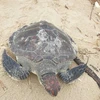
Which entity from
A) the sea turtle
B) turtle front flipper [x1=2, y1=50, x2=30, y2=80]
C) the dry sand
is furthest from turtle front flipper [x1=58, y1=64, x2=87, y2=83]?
turtle front flipper [x1=2, y1=50, x2=30, y2=80]

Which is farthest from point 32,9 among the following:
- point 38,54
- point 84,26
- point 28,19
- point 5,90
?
point 5,90

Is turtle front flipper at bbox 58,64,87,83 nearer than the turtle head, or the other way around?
the turtle head

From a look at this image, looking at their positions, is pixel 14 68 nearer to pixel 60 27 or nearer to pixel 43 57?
pixel 43 57

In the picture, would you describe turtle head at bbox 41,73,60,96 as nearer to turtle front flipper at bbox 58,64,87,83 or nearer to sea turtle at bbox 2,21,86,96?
sea turtle at bbox 2,21,86,96

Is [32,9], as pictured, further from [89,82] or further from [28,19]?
[89,82]

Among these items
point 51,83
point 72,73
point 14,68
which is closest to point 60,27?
point 72,73

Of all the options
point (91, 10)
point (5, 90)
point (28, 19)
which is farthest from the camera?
point (91, 10)

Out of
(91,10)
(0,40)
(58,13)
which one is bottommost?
(91,10)

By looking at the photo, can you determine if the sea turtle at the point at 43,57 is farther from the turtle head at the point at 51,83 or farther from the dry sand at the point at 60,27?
the dry sand at the point at 60,27
